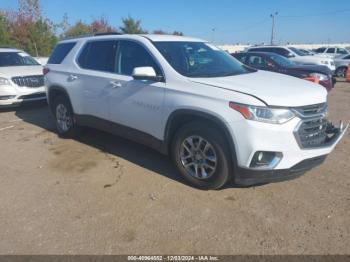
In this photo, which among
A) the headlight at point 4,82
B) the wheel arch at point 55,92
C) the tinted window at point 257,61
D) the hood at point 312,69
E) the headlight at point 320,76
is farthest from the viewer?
the tinted window at point 257,61

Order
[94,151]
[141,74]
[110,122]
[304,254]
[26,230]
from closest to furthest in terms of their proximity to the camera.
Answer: [304,254] < [26,230] < [141,74] < [110,122] < [94,151]

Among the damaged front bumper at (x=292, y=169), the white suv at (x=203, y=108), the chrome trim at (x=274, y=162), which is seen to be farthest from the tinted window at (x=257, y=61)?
the chrome trim at (x=274, y=162)

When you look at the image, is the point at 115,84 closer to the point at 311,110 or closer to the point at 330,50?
the point at 311,110

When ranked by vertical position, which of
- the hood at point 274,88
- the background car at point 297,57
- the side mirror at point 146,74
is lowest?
the background car at point 297,57

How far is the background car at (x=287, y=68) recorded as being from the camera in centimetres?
927

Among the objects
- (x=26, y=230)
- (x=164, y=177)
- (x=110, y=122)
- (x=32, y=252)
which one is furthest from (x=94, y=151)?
(x=32, y=252)

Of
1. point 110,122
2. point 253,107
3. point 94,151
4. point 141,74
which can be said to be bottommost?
point 94,151

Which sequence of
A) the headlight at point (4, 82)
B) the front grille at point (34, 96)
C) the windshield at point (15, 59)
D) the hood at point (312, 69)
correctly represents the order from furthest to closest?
the windshield at point (15, 59) < the hood at point (312, 69) < the front grille at point (34, 96) < the headlight at point (4, 82)

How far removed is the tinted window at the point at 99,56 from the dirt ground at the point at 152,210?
1.41 meters

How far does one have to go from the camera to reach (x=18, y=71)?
8.80 metres

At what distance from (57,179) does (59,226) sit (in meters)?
1.24

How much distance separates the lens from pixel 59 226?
3406mm

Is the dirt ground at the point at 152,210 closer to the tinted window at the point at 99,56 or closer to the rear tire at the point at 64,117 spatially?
the rear tire at the point at 64,117

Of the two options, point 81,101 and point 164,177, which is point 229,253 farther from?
point 81,101
